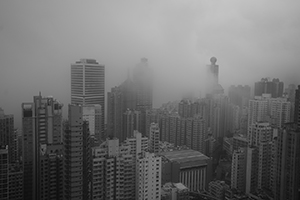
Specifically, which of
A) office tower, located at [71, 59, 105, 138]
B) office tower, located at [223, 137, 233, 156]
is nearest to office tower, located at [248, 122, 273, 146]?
office tower, located at [223, 137, 233, 156]

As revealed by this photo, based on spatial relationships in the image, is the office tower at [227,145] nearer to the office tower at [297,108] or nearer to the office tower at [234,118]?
the office tower at [234,118]

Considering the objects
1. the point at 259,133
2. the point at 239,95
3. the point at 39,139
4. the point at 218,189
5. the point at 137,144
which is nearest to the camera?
the point at 39,139

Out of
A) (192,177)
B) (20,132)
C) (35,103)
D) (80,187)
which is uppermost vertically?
(35,103)

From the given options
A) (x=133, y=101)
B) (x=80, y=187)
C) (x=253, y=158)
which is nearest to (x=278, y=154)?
(x=253, y=158)

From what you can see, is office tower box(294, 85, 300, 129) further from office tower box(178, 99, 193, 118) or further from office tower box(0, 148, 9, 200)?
office tower box(178, 99, 193, 118)

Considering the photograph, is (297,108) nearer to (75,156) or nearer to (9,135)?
(75,156)

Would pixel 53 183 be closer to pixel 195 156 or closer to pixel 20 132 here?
pixel 20 132

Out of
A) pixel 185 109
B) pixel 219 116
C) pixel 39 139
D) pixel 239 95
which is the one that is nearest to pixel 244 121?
pixel 239 95
